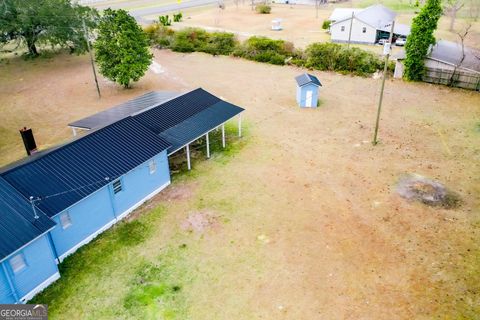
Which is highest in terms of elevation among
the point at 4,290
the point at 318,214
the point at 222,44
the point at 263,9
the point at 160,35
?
the point at 263,9

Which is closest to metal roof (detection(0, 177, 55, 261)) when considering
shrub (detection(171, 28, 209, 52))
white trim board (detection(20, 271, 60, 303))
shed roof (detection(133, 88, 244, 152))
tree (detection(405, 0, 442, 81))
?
white trim board (detection(20, 271, 60, 303))

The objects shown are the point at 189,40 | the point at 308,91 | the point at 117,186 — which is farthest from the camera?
the point at 189,40

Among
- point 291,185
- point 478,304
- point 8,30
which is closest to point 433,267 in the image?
point 478,304

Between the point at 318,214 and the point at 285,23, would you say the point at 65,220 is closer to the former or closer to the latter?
the point at 318,214

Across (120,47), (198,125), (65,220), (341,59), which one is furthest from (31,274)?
(341,59)

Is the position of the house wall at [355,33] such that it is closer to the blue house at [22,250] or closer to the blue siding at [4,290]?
the blue house at [22,250]

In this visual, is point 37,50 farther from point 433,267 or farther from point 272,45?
point 433,267
